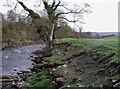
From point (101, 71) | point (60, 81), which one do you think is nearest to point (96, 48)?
point (101, 71)

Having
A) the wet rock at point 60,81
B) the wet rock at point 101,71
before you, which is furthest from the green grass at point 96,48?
the wet rock at point 60,81

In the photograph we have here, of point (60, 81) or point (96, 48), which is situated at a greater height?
point (96, 48)

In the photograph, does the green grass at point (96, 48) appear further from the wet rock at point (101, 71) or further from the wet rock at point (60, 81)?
the wet rock at point (60, 81)

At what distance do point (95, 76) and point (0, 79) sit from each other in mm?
7664

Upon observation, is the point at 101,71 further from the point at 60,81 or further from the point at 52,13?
the point at 52,13

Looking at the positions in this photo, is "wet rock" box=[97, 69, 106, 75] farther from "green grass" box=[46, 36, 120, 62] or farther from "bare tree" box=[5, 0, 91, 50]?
"bare tree" box=[5, 0, 91, 50]

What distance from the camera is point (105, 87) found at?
42.3 ft

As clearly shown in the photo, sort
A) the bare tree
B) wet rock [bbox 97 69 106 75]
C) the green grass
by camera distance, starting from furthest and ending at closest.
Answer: the bare tree < the green grass < wet rock [bbox 97 69 106 75]

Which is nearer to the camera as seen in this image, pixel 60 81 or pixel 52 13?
pixel 60 81

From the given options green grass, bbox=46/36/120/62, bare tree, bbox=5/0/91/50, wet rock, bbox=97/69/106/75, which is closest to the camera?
wet rock, bbox=97/69/106/75

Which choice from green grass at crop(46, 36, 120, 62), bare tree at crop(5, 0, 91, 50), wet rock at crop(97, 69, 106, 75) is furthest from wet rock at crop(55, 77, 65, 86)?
bare tree at crop(5, 0, 91, 50)

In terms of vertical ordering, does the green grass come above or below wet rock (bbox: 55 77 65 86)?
above

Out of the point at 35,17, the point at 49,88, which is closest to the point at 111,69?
the point at 49,88

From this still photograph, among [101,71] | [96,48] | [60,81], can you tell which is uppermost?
[96,48]
